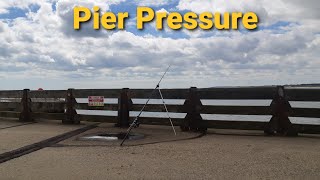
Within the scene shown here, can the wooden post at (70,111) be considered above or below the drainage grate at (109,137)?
above

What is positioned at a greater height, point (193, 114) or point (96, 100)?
point (96, 100)

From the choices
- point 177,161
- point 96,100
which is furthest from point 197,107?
point 177,161

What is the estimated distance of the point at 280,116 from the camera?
9219 millimetres

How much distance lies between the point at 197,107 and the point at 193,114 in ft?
0.68

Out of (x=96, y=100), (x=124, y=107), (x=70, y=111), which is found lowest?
(x=70, y=111)

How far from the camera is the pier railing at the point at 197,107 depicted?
9.08 meters

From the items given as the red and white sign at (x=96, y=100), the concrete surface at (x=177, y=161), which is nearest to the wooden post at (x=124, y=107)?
the red and white sign at (x=96, y=100)

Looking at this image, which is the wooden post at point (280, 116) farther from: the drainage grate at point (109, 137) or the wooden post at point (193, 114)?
the drainage grate at point (109, 137)

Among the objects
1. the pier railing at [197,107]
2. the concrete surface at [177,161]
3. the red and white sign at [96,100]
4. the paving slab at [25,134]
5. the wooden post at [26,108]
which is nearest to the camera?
the concrete surface at [177,161]

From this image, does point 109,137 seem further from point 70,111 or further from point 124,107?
point 70,111

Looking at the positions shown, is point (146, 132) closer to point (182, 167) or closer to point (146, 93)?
point (146, 93)

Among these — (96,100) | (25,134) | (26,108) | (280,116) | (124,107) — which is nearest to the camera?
(280,116)

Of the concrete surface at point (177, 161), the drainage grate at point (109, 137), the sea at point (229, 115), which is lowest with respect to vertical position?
the concrete surface at point (177, 161)

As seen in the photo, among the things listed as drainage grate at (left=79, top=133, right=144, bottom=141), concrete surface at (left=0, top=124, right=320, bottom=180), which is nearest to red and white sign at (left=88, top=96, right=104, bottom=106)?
drainage grate at (left=79, top=133, right=144, bottom=141)
